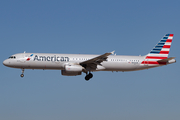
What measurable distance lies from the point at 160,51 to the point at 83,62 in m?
15.9

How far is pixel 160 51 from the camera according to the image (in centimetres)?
5956

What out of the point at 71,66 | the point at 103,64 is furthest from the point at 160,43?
the point at 71,66

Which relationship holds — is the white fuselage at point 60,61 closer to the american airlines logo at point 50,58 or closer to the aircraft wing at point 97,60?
the american airlines logo at point 50,58

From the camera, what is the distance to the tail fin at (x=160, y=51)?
5748 centimetres

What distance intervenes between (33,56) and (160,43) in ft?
80.1

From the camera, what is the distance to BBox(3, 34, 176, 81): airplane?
172ft

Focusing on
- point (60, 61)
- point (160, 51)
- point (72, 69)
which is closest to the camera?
point (72, 69)

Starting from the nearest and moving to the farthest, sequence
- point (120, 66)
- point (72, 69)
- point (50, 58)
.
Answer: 1. point (72, 69)
2. point (50, 58)
3. point (120, 66)

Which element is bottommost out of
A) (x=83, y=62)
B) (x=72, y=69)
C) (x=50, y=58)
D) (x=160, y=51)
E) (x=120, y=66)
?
(x=72, y=69)

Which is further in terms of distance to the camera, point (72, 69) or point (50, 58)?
point (50, 58)

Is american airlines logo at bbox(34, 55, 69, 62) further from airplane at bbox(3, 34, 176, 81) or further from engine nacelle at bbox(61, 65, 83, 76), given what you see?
engine nacelle at bbox(61, 65, 83, 76)

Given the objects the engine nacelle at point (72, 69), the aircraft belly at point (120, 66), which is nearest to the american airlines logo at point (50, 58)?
the engine nacelle at point (72, 69)

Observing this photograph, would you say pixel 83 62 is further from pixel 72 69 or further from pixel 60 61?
pixel 60 61

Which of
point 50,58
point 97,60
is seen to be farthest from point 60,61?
point 97,60
